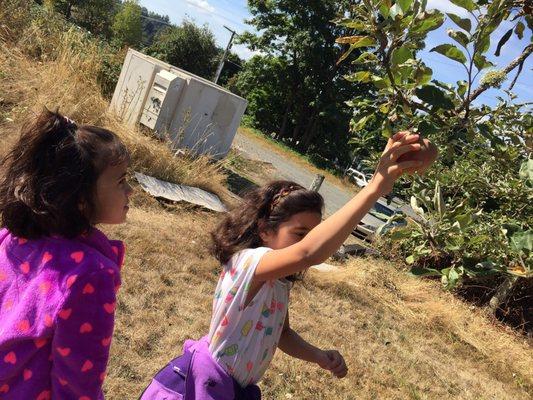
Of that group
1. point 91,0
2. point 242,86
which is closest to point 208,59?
point 242,86

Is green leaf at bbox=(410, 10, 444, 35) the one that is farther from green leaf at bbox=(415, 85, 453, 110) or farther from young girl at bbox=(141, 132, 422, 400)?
young girl at bbox=(141, 132, 422, 400)

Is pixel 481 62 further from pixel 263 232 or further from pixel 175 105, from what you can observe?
pixel 175 105

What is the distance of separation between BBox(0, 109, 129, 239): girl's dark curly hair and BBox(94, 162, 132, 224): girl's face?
0.07 feet

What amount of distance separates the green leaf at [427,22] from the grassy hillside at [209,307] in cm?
258

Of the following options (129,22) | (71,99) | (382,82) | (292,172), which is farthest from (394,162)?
(129,22)

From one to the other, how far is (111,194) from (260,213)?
595 millimetres

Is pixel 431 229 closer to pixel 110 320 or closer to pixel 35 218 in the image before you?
pixel 110 320

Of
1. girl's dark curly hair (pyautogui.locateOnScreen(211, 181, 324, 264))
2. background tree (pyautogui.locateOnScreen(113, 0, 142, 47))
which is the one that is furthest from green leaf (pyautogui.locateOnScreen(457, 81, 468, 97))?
background tree (pyautogui.locateOnScreen(113, 0, 142, 47))

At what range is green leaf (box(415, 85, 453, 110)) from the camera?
1178 millimetres

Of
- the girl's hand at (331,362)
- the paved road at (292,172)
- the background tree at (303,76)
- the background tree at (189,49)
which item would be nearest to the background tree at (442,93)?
the girl's hand at (331,362)

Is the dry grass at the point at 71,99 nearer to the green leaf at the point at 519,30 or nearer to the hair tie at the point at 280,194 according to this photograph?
the hair tie at the point at 280,194

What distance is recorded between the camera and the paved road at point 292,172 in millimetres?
18109

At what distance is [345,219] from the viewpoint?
4.07 feet

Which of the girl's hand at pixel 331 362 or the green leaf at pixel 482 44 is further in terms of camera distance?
the girl's hand at pixel 331 362
